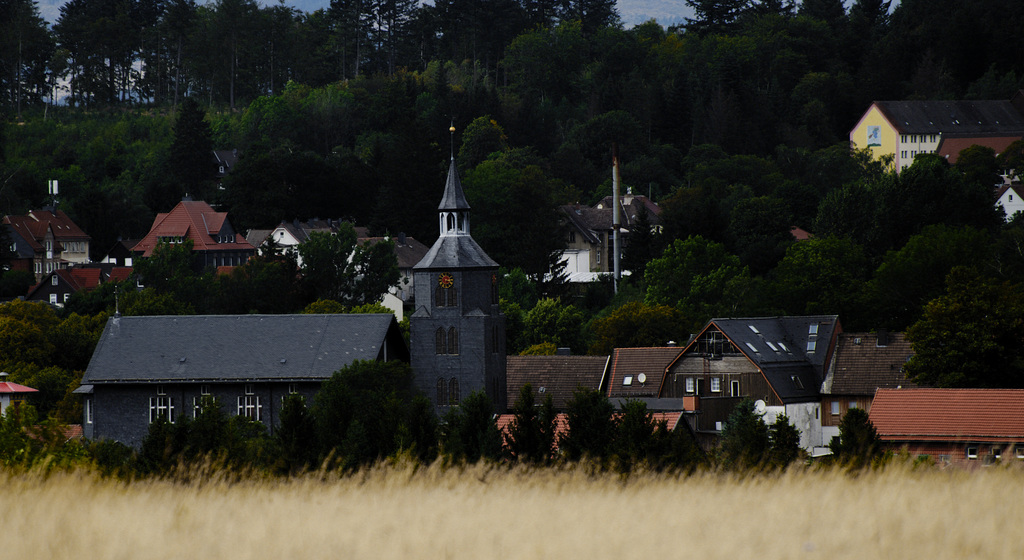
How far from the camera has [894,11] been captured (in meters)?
148

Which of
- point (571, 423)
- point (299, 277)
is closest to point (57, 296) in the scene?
point (299, 277)

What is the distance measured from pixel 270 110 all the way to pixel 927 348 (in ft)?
253

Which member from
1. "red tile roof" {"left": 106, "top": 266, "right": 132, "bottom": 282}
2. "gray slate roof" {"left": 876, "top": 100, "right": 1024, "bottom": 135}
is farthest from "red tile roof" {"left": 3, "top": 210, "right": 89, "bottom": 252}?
"gray slate roof" {"left": 876, "top": 100, "right": 1024, "bottom": 135}

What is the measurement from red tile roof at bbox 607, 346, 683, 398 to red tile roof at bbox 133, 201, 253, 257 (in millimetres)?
42716

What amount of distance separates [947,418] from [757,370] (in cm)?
1636

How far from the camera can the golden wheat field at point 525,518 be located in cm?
822

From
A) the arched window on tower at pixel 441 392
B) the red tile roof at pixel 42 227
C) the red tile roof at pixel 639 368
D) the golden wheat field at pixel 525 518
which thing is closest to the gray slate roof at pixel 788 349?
the red tile roof at pixel 639 368

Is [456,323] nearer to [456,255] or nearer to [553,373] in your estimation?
[456,255]

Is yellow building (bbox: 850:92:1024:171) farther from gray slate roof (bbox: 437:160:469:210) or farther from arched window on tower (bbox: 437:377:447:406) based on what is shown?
arched window on tower (bbox: 437:377:447:406)

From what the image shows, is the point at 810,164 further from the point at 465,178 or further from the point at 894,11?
the point at 894,11

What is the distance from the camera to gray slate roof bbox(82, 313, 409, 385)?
59188 millimetres

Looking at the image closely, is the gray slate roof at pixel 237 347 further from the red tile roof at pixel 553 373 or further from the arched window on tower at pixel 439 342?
the red tile roof at pixel 553 373

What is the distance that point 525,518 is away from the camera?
29.6 feet

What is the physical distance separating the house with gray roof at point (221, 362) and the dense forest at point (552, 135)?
11.9 meters
